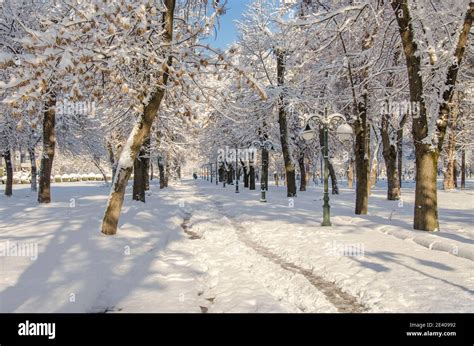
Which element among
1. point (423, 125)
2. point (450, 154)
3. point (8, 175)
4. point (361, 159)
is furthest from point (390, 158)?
point (8, 175)

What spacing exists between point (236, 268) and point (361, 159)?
8776 millimetres

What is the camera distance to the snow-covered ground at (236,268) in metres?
5.36

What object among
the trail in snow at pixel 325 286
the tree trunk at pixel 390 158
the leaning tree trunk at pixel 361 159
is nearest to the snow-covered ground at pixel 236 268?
the trail in snow at pixel 325 286

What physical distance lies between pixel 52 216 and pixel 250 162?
2482cm

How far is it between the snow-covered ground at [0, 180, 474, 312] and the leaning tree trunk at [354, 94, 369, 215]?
227cm

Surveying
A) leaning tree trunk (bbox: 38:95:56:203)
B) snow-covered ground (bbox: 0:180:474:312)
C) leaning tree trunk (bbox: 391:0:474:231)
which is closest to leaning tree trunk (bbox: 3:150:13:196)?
leaning tree trunk (bbox: 38:95:56:203)

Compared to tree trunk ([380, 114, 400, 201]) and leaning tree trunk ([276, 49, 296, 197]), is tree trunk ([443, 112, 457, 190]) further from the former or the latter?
leaning tree trunk ([276, 49, 296, 197])

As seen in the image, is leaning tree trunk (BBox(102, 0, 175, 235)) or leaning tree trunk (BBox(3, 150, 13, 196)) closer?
leaning tree trunk (BBox(102, 0, 175, 235))

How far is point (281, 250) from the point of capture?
9258 millimetres

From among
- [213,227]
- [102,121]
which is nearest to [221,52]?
[213,227]

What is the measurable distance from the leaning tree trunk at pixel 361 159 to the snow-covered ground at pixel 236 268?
227cm

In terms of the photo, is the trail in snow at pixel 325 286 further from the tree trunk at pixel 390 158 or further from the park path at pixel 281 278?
the tree trunk at pixel 390 158

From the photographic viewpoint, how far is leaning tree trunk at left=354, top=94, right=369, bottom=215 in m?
14.2
